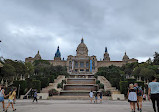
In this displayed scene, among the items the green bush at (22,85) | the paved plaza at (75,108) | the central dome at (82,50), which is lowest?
the paved plaza at (75,108)

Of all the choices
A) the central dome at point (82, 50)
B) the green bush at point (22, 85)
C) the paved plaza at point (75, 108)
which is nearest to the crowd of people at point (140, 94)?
the paved plaza at point (75, 108)

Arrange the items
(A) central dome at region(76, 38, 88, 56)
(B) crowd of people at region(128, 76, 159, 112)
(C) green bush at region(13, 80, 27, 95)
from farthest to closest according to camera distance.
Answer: (A) central dome at region(76, 38, 88, 56) → (C) green bush at region(13, 80, 27, 95) → (B) crowd of people at region(128, 76, 159, 112)

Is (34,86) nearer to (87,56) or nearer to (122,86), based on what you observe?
(122,86)

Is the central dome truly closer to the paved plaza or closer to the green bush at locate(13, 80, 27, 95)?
the green bush at locate(13, 80, 27, 95)

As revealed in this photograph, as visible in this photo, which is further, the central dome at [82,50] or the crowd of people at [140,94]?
the central dome at [82,50]

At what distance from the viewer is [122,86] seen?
69.3 ft

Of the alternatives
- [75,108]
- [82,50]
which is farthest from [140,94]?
[82,50]

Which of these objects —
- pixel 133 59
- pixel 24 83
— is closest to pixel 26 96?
pixel 24 83

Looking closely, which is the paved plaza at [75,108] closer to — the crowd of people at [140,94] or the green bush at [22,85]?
the crowd of people at [140,94]

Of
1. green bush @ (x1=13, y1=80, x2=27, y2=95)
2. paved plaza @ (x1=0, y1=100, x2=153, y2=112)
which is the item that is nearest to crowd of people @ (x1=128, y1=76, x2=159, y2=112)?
paved plaza @ (x1=0, y1=100, x2=153, y2=112)

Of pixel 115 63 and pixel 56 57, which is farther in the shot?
pixel 56 57

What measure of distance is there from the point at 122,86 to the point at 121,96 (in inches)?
73.7

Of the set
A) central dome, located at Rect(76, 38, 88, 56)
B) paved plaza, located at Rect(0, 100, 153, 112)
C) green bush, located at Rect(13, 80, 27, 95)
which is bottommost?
paved plaza, located at Rect(0, 100, 153, 112)

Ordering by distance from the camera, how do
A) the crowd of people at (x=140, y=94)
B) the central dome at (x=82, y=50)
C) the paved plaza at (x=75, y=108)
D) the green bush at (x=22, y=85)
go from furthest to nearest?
the central dome at (x=82, y=50), the green bush at (x=22, y=85), the paved plaza at (x=75, y=108), the crowd of people at (x=140, y=94)
